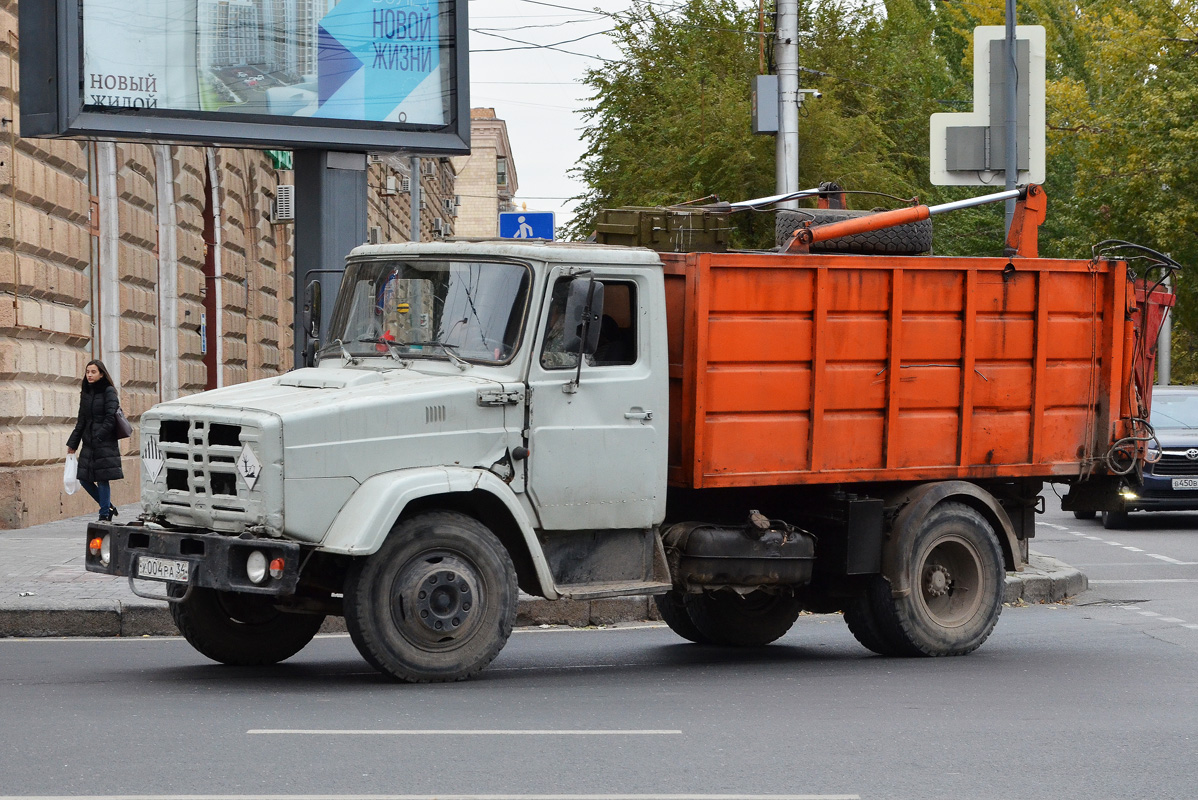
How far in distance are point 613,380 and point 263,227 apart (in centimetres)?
2073

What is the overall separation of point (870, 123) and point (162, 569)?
22.6 metres

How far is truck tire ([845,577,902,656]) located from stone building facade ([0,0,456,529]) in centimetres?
544

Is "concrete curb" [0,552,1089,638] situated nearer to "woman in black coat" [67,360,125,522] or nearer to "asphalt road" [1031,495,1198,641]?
"asphalt road" [1031,495,1198,641]

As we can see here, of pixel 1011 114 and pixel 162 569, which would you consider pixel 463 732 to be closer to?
pixel 162 569

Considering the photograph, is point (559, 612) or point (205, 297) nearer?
point (559, 612)

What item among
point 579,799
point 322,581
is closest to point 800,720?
point 579,799

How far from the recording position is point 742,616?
10.6 metres

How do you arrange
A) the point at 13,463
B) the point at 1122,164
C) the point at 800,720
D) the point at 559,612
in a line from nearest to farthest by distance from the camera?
the point at 800,720 → the point at 559,612 → the point at 13,463 → the point at 1122,164

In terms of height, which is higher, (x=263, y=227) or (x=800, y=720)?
(x=263, y=227)

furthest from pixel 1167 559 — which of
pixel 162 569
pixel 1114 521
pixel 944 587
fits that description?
pixel 162 569

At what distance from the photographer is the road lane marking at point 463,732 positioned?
682 cm

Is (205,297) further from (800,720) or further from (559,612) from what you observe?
(800,720)

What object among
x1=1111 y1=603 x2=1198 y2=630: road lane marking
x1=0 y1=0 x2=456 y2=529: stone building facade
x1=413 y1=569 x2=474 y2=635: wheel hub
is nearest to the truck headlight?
x1=413 y1=569 x2=474 y2=635: wheel hub

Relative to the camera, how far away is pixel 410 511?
8242mm
